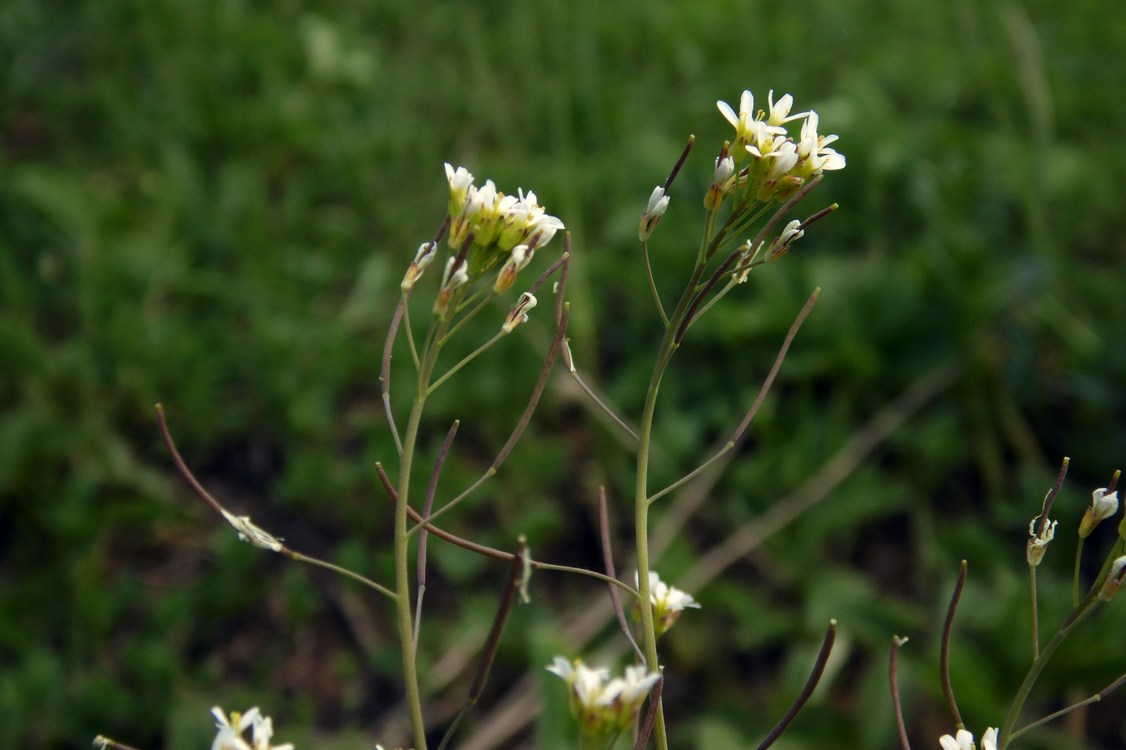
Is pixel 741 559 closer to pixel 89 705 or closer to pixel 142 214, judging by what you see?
pixel 89 705

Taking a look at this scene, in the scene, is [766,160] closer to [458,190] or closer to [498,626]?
[458,190]

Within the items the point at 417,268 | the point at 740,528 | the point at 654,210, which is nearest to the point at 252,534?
the point at 417,268

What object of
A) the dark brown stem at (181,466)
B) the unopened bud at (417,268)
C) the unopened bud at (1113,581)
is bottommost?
the unopened bud at (1113,581)

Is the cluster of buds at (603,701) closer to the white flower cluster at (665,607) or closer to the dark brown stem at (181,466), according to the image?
the white flower cluster at (665,607)

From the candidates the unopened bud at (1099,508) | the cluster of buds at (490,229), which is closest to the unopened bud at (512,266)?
the cluster of buds at (490,229)

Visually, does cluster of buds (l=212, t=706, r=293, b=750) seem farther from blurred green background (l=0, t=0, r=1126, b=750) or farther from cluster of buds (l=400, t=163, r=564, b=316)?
blurred green background (l=0, t=0, r=1126, b=750)

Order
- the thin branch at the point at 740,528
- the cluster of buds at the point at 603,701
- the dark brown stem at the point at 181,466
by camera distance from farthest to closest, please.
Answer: the thin branch at the point at 740,528
the dark brown stem at the point at 181,466
the cluster of buds at the point at 603,701
